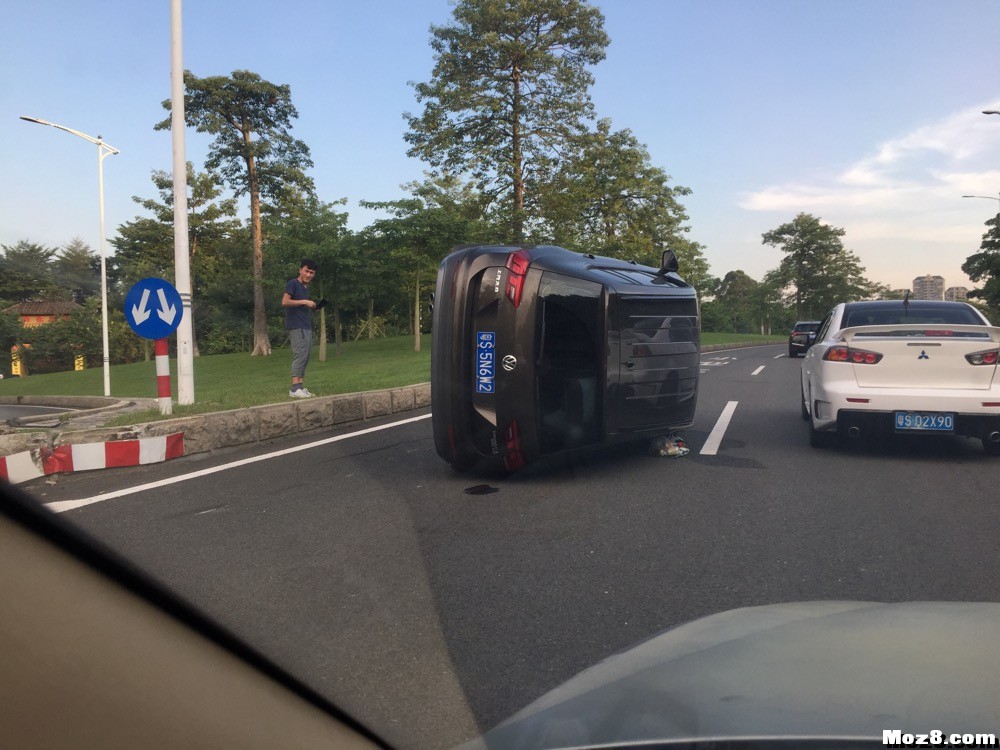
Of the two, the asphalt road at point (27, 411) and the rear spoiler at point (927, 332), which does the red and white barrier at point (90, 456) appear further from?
the asphalt road at point (27, 411)

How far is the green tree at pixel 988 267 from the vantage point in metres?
54.5

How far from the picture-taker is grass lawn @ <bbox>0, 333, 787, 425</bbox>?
11.1 meters

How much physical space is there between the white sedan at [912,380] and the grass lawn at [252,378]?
6.64 metres

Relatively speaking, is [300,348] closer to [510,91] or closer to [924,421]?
[924,421]

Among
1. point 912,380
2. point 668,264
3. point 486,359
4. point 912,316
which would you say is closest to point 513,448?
point 486,359

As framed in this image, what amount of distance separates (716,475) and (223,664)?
514 cm

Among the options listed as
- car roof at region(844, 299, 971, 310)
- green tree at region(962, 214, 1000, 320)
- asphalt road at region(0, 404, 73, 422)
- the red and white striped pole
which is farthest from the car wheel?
green tree at region(962, 214, 1000, 320)

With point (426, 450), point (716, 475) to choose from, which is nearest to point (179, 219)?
point (426, 450)

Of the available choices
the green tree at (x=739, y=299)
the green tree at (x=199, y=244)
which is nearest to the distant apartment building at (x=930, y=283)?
the green tree at (x=739, y=299)

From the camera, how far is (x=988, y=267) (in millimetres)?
55781

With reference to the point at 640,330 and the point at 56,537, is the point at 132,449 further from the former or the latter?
the point at 56,537

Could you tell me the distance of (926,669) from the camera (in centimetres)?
163

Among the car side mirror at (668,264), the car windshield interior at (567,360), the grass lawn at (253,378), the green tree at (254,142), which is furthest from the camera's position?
the green tree at (254,142)

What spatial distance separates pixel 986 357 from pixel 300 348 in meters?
8.18
